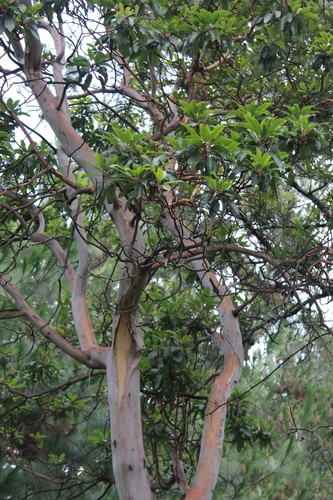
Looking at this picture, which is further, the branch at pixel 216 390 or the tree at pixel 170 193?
the branch at pixel 216 390

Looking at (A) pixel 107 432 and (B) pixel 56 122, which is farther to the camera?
(A) pixel 107 432

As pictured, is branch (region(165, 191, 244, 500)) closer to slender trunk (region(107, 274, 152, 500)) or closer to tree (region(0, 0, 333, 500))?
tree (region(0, 0, 333, 500))

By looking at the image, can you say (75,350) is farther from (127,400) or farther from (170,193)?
(170,193)

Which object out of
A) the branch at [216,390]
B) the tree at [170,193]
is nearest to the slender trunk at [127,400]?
the tree at [170,193]

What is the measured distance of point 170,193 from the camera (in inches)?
190

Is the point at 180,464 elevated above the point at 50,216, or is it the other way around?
the point at 50,216

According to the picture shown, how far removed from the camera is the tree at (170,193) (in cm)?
380

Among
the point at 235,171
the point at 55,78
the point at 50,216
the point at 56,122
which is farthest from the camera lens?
the point at 50,216

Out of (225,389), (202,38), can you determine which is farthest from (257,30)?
(225,389)

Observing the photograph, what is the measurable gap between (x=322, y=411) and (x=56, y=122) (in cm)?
519

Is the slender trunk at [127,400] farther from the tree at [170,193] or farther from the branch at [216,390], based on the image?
the branch at [216,390]

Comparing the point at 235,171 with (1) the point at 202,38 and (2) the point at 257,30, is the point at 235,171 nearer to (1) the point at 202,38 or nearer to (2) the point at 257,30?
(1) the point at 202,38

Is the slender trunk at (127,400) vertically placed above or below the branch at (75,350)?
below

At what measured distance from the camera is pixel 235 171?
3684 mm
